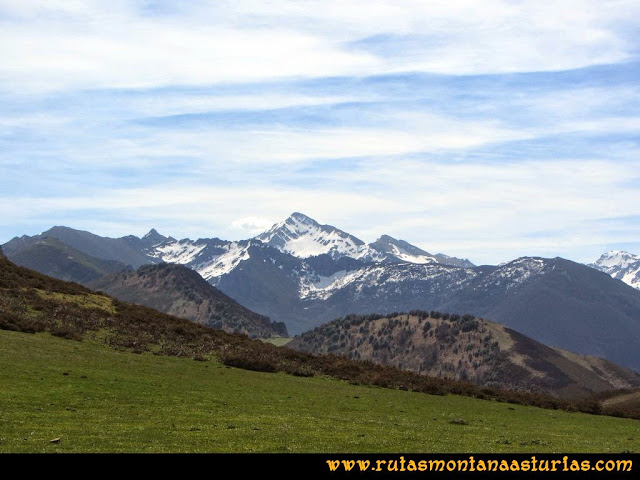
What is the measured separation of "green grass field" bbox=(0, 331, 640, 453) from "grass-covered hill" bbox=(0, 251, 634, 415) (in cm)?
252

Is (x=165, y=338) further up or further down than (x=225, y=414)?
further up

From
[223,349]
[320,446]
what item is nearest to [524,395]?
[223,349]

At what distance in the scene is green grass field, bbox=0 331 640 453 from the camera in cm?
2791

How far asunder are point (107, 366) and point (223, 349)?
19098 millimetres

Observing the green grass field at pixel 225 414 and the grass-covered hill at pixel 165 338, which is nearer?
the green grass field at pixel 225 414

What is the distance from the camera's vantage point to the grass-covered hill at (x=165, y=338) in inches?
2409

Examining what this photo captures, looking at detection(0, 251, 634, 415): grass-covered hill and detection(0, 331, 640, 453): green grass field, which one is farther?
detection(0, 251, 634, 415): grass-covered hill

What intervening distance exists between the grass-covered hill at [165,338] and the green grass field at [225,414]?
8.27 feet

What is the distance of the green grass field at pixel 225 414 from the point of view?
27.9 m

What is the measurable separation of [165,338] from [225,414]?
106 ft

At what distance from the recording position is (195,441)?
27.4m

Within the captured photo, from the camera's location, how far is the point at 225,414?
36469 mm
